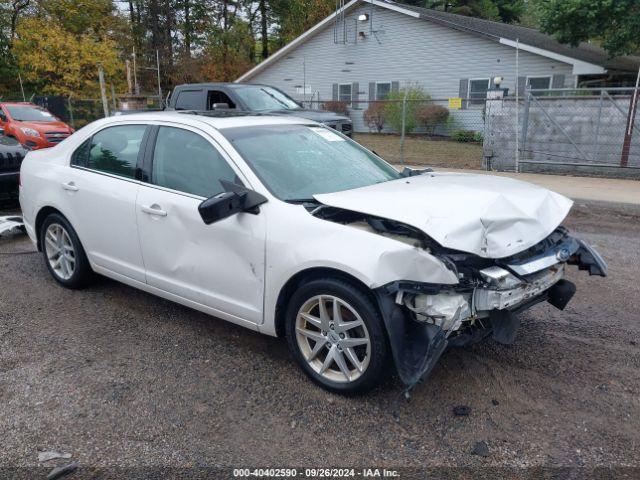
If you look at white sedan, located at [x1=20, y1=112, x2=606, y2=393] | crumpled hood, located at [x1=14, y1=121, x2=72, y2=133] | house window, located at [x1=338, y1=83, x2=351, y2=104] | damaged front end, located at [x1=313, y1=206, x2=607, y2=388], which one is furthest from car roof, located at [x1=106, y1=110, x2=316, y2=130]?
house window, located at [x1=338, y1=83, x2=351, y2=104]

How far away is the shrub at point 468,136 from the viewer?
63.6 ft

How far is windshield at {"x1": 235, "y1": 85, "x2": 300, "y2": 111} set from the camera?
1138cm

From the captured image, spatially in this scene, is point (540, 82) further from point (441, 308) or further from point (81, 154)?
point (441, 308)

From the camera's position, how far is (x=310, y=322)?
3.26 m

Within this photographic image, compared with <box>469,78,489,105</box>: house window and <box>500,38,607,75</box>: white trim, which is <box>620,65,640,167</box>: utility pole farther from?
<box>469,78,489,105</box>: house window

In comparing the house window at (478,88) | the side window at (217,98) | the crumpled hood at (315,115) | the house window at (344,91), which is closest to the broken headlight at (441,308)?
the crumpled hood at (315,115)

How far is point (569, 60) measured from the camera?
19.1 meters

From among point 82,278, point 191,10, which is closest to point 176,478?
point 82,278

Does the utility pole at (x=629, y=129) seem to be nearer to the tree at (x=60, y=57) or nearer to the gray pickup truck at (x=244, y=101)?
the gray pickup truck at (x=244, y=101)

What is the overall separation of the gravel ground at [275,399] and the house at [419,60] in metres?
17.9

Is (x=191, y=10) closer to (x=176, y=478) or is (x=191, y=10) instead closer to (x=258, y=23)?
(x=258, y=23)

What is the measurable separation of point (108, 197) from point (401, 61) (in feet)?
70.3

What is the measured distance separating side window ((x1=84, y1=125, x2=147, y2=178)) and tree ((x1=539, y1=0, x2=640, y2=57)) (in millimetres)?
16525

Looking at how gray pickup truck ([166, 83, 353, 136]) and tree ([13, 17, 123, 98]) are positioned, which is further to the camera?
tree ([13, 17, 123, 98])
